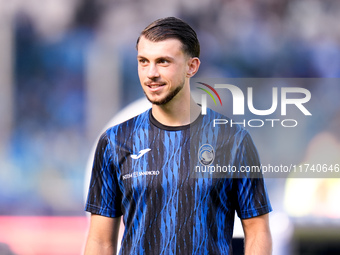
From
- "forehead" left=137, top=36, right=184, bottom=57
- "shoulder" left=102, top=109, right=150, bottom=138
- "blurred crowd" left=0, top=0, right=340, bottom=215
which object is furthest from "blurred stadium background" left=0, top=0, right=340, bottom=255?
"forehead" left=137, top=36, right=184, bottom=57

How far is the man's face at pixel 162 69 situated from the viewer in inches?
67.8

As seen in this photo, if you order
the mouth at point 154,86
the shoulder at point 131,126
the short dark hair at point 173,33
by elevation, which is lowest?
the shoulder at point 131,126

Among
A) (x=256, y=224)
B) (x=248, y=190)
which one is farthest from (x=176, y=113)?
(x=256, y=224)

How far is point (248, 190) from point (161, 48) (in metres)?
0.58

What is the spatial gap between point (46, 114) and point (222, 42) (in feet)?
3.21

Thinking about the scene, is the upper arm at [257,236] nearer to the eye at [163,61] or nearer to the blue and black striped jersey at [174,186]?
the blue and black striped jersey at [174,186]

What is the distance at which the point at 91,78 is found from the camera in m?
2.63

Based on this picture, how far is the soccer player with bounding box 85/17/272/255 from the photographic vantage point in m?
1.72

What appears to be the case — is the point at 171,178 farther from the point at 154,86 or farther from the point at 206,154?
the point at 154,86

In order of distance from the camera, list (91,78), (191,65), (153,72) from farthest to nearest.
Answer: (91,78) → (191,65) → (153,72)

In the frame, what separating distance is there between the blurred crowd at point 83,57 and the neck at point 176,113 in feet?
2.54

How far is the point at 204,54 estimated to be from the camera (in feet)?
8.47

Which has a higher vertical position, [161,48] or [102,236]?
[161,48]

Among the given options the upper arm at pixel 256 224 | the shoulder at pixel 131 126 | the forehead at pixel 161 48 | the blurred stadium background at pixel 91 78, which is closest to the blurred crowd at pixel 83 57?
the blurred stadium background at pixel 91 78
